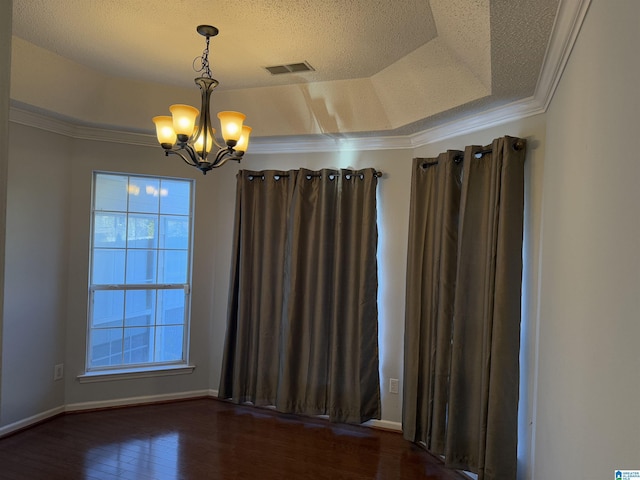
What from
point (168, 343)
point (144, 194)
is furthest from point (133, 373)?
point (144, 194)

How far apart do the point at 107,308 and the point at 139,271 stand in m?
0.43

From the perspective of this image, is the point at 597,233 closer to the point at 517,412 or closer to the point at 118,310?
the point at 517,412

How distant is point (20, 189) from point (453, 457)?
148 inches

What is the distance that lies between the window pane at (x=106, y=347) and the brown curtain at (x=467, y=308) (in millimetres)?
2648

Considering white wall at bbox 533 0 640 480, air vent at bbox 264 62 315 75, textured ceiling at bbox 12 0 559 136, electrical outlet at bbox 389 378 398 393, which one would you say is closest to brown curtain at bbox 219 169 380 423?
electrical outlet at bbox 389 378 398 393

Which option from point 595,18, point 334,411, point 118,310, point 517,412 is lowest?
point 334,411

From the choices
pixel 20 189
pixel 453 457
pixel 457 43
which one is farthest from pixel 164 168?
pixel 453 457

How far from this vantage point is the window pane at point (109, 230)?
3844mm

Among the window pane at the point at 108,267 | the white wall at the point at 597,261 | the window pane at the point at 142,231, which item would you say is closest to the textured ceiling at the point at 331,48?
the white wall at the point at 597,261

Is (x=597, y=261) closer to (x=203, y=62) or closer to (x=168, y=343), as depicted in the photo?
(x=203, y=62)

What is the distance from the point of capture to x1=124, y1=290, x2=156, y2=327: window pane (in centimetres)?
395

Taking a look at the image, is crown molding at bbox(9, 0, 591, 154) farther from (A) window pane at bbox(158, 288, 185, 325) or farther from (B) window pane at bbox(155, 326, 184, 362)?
(B) window pane at bbox(155, 326, 184, 362)

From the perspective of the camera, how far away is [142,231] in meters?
3.99

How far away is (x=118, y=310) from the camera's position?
3908mm
